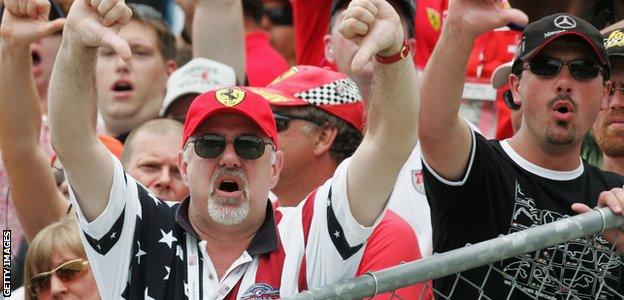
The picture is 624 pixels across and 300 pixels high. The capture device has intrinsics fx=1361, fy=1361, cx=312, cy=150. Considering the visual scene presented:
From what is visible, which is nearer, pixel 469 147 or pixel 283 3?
pixel 469 147

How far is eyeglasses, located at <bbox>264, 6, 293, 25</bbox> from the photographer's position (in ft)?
30.6

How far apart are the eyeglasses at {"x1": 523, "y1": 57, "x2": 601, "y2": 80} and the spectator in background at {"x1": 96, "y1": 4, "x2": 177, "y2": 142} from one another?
2763 mm

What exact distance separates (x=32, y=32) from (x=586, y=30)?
82.8 inches

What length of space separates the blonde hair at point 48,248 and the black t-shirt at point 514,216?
144cm

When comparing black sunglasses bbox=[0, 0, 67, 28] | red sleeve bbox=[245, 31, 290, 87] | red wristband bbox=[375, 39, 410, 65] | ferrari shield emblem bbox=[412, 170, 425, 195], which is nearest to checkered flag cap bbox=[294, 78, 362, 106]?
ferrari shield emblem bbox=[412, 170, 425, 195]

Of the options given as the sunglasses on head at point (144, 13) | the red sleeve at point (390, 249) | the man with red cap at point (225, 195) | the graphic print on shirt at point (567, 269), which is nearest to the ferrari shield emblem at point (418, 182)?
the red sleeve at point (390, 249)

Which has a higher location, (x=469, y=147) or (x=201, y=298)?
(x=469, y=147)

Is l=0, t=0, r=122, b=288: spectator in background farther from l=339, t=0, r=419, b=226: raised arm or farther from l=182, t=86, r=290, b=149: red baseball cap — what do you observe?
l=339, t=0, r=419, b=226: raised arm

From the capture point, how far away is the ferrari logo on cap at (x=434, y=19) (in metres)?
7.32

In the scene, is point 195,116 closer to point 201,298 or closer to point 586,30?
point 201,298

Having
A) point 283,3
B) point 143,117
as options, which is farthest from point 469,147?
point 283,3

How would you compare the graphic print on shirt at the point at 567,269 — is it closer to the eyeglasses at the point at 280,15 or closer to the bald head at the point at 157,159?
the bald head at the point at 157,159

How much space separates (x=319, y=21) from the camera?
7.71 meters

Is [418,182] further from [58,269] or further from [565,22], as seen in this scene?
[58,269]
